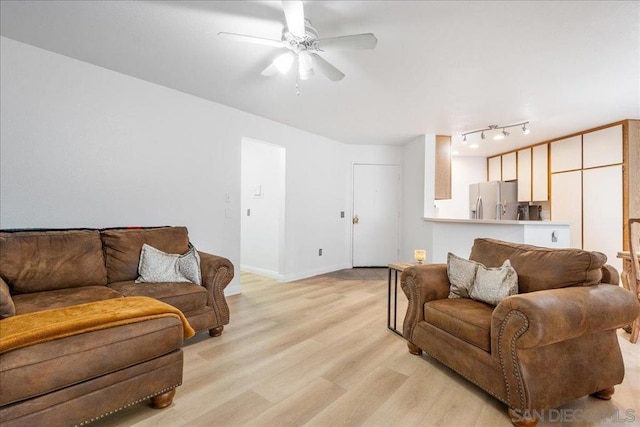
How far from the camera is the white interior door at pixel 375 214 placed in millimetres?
5445

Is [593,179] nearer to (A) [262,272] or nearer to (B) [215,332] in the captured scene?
(A) [262,272]

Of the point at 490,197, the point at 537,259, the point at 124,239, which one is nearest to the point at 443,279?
the point at 537,259

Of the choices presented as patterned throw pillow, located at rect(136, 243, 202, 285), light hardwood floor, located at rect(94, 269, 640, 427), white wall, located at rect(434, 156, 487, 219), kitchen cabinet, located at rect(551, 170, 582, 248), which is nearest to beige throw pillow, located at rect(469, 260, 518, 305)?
light hardwood floor, located at rect(94, 269, 640, 427)

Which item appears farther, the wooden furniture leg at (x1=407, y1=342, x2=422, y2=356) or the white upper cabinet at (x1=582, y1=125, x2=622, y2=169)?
the white upper cabinet at (x1=582, y1=125, x2=622, y2=169)

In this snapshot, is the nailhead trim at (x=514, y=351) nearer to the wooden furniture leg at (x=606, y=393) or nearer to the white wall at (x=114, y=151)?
the wooden furniture leg at (x=606, y=393)

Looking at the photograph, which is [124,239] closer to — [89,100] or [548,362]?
[89,100]

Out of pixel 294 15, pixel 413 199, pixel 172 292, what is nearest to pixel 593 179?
pixel 413 199

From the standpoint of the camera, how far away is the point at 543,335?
1.40 metres

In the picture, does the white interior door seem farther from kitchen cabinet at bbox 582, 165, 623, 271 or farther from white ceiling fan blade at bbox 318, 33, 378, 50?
white ceiling fan blade at bbox 318, 33, 378, 50

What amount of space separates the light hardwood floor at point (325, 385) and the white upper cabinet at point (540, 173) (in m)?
3.04

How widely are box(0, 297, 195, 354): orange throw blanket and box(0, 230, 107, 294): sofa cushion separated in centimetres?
71

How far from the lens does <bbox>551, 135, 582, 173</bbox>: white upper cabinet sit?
4.42m

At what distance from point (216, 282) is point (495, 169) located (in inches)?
236

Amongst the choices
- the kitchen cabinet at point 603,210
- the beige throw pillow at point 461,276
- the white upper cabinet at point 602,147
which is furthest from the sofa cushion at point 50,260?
the white upper cabinet at point 602,147
